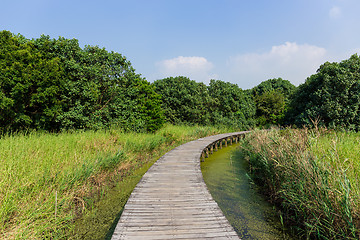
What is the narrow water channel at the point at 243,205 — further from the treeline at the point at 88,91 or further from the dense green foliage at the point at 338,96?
the dense green foliage at the point at 338,96

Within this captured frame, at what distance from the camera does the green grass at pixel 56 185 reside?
2986 mm

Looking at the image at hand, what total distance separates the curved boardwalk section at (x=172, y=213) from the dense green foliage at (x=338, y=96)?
48.3 ft

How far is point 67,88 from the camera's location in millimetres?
11656

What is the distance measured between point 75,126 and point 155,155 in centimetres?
582

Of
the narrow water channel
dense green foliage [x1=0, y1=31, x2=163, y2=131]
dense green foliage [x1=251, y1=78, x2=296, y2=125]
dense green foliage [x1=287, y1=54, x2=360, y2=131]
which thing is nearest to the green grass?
the narrow water channel

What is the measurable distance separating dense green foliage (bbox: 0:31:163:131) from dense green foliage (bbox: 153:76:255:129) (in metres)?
6.83

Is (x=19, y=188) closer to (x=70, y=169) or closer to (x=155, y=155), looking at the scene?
(x=70, y=169)

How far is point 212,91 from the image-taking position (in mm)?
27094

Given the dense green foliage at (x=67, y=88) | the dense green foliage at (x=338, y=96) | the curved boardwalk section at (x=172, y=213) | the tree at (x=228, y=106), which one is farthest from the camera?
the tree at (x=228, y=106)

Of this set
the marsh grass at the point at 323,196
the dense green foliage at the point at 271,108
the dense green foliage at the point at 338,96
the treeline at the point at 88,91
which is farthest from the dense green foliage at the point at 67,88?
the dense green foliage at the point at 271,108

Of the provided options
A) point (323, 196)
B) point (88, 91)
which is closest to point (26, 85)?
point (88, 91)

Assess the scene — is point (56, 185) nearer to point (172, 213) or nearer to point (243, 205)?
point (172, 213)

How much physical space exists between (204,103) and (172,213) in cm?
2285

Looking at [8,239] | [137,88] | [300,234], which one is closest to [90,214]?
[8,239]
